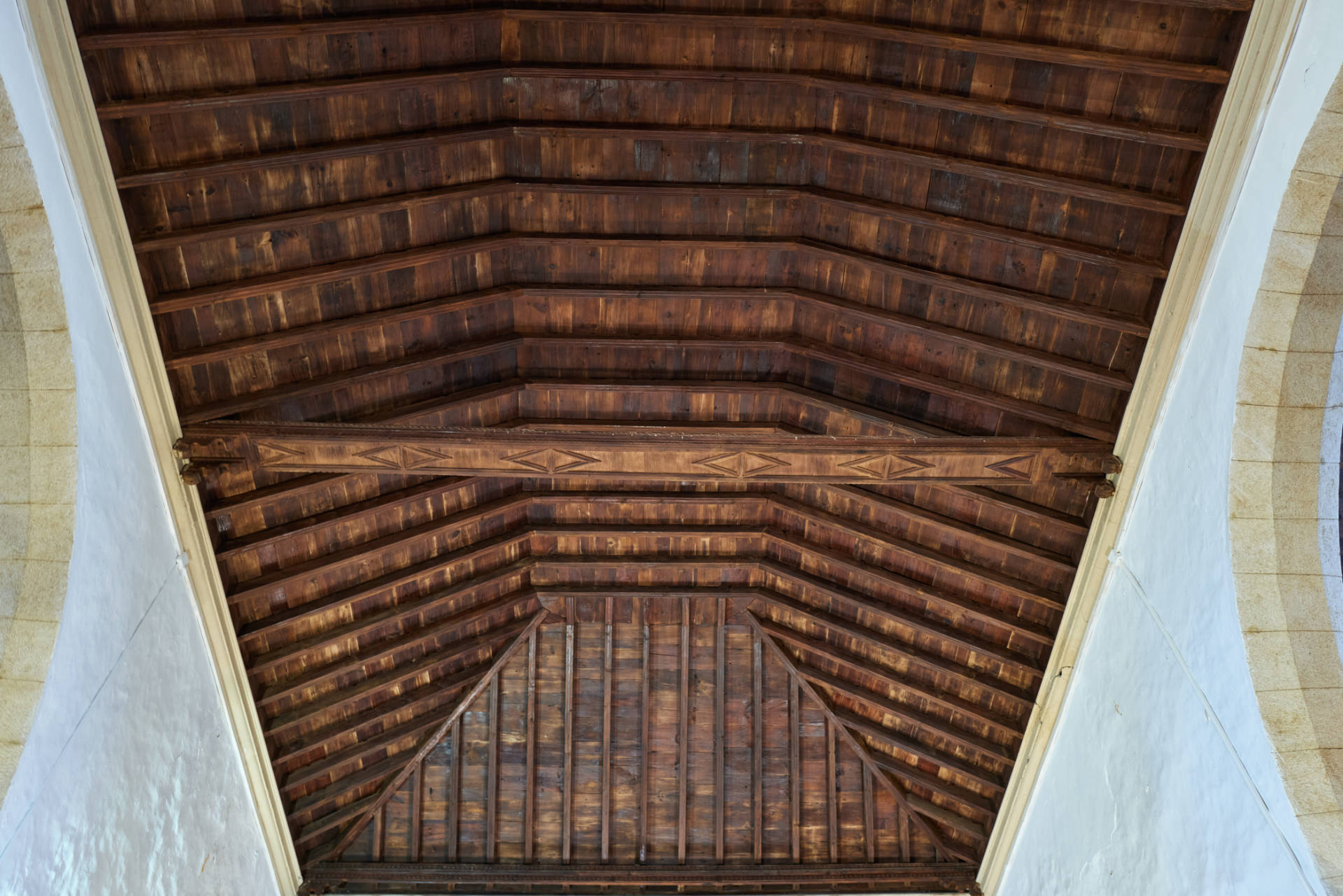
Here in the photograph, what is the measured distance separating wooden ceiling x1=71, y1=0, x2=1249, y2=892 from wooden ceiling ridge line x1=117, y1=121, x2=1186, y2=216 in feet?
0.11

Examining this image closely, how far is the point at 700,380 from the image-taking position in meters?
9.12

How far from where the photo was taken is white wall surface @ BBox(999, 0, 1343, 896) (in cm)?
590

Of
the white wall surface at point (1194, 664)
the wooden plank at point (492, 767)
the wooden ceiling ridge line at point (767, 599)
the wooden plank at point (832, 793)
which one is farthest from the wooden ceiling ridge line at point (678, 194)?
the wooden plank at point (832, 793)

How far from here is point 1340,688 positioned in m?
5.95

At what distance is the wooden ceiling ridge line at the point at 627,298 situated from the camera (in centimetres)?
757

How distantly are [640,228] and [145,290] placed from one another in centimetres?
370

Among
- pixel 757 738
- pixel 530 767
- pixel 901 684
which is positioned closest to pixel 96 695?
pixel 530 767

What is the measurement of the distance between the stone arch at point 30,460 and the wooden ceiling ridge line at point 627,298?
4.23 feet

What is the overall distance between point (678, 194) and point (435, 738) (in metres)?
6.35

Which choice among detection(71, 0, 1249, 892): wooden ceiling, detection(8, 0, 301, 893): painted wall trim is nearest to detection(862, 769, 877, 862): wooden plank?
detection(71, 0, 1249, 892): wooden ceiling

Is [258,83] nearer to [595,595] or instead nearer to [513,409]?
[513,409]

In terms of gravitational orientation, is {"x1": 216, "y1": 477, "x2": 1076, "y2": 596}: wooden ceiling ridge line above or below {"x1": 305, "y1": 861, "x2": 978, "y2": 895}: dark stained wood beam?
above

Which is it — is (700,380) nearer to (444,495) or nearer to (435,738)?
(444,495)

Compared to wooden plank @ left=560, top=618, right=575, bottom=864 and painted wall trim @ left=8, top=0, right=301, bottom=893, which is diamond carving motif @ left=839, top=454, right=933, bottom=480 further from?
painted wall trim @ left=8, top=0, right=301, bottom=893
